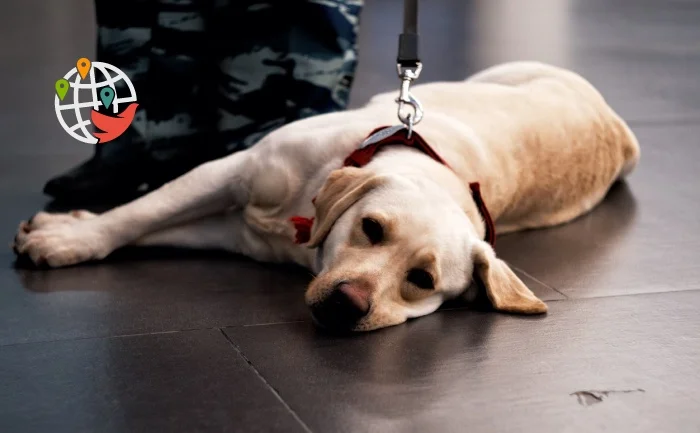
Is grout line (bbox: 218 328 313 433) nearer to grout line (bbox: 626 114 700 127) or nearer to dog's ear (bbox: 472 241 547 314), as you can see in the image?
dog's ear (bbox: 472 241 547 314)

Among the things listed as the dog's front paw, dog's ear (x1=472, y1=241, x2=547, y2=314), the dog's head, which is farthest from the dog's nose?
the dog's front paw

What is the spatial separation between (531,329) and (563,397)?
448mm

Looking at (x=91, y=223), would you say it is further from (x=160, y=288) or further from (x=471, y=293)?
(x=471, y=293)

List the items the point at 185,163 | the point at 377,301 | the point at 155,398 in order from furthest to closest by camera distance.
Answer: the point at 185,163, the point at 377,301, the point at 155,398

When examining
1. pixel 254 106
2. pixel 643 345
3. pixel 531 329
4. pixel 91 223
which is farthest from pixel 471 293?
pixel 254 106

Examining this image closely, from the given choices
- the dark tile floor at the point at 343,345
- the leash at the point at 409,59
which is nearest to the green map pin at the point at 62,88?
the dark tile floor at the point at 343,345

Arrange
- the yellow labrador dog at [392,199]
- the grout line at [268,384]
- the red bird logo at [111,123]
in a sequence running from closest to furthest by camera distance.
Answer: the grout line at [268,384]
the yellow labrador dog at [392,199]
the red bird logo at [111,123]

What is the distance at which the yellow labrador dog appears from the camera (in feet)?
8.63

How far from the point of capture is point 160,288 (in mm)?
2893

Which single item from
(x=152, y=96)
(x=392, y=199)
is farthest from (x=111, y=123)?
(x=392, y=199)

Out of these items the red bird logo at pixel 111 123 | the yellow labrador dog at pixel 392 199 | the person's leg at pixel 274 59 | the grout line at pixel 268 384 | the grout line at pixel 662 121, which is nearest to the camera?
the grout line at pixel 268 384

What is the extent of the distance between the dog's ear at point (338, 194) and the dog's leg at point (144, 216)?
0.44 metres

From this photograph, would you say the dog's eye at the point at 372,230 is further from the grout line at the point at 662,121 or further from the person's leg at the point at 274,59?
the grout line at the point at 662,121

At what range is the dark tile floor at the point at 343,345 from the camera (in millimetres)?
2119
